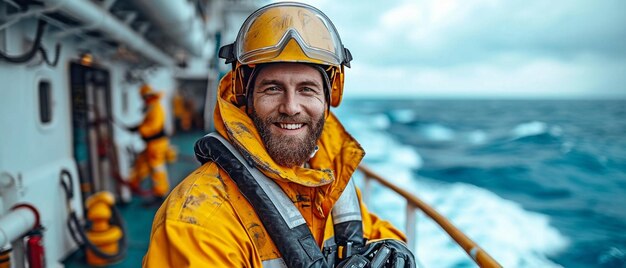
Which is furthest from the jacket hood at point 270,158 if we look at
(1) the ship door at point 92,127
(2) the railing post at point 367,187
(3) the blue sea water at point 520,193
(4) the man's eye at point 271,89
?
(3) the blue sea water at point 520,193

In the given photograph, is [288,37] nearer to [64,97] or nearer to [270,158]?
[270,158]

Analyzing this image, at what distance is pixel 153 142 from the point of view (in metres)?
5.37

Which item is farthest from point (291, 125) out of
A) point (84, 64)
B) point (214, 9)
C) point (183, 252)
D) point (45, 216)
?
point (214, 9)

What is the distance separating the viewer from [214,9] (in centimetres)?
1224

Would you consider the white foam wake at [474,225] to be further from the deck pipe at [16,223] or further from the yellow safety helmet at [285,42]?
the yellow safety helmet at [285,42]

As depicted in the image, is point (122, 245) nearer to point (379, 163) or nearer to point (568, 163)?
point (379, 163)

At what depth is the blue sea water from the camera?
21.6 feet

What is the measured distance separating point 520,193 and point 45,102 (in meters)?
10.9

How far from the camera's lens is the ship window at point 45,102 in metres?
3.44

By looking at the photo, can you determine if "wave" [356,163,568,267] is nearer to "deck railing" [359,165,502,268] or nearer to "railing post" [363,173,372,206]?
"railing post" [363,173,372,206]

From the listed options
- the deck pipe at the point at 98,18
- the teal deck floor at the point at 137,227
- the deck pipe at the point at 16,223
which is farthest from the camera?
the teal deck floor at the point at 137,227

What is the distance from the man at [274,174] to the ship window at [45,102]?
9.12 feet

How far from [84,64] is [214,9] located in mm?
8453

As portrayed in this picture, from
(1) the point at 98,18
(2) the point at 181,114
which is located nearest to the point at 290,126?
(1) the point at 98,18
